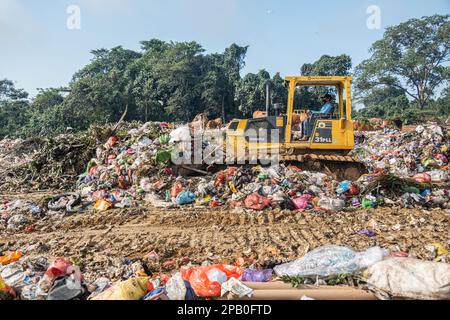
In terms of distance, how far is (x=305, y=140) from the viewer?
7.82 m

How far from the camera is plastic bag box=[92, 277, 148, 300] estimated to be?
2498 mm

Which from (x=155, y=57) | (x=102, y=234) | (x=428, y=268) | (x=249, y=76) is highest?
(x=155, y=57)

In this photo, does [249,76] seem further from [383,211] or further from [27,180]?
[383,211]

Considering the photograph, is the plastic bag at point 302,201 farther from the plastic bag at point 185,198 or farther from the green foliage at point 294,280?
the green foliage at point 294,280

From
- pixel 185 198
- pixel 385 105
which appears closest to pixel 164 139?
pixel 185 198

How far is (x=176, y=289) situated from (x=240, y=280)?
499 mm

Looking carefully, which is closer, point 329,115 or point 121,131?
point 329,115

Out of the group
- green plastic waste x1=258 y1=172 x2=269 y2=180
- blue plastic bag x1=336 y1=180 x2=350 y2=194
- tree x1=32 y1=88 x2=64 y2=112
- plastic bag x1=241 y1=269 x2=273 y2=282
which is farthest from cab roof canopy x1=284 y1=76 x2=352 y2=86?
tree x1=32 y1=88 x2=64 y2=112

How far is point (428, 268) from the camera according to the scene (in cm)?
251

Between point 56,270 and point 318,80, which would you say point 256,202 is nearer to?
point 318,80

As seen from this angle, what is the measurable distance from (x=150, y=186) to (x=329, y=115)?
153 inches

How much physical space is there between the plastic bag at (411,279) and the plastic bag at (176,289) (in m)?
1.33
